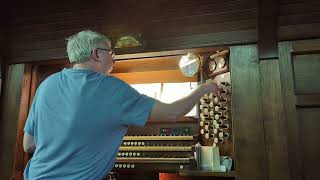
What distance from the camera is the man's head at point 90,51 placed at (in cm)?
175

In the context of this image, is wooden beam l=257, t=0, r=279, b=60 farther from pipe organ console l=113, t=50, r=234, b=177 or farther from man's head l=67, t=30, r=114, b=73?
man's head l=67, t=30, r=114, b=73

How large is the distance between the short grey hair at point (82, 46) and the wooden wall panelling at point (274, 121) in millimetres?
1413

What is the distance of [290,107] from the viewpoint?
2465 millimetres

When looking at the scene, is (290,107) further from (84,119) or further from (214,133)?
(84,119)

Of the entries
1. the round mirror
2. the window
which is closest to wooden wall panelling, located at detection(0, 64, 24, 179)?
the window

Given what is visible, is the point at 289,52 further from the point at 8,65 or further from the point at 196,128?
the point at 8,65

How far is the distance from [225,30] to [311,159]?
1215mm

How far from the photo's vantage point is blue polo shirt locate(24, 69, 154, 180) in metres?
1.49

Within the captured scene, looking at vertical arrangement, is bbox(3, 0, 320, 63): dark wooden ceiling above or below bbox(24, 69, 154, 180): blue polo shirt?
above

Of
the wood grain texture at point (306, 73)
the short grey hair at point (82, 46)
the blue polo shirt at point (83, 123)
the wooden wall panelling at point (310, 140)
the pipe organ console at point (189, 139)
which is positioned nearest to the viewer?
the blue polo shirt at point (83, 123)

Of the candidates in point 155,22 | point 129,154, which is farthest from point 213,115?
point 155,22

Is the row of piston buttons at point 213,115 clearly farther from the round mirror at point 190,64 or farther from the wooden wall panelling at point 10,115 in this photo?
the wooden wall panelling at point 10,115

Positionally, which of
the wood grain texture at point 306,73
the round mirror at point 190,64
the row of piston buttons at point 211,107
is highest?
the round mirror at point 190,64

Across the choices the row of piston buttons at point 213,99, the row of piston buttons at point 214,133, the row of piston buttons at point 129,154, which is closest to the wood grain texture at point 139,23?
the row of piston buttons at point 213,99
